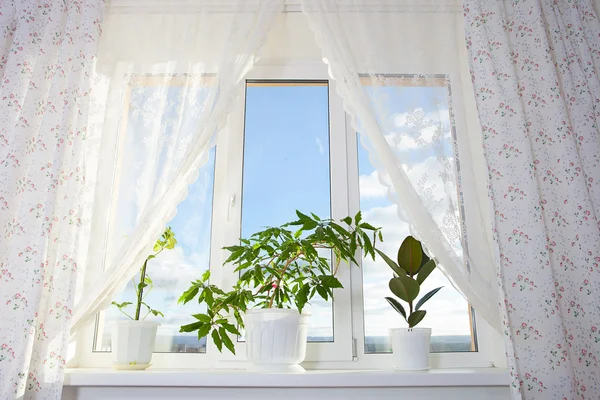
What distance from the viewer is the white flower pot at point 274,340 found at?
4.66 ft

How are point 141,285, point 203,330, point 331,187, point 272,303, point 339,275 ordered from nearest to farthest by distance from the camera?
point 203,330 < point 272,303 < point 141,285 < point 339,275 < point 331,187

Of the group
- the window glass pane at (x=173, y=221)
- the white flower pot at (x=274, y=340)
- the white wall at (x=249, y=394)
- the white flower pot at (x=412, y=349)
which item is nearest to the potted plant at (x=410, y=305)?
the white flower pot at (x=412, y=349)

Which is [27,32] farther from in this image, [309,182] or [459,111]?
[459,111]

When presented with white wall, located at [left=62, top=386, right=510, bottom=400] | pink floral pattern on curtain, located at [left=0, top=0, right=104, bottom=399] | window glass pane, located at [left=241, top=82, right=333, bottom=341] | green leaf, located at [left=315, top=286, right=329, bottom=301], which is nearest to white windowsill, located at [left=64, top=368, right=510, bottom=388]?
white wall, located at [left=62, top=386, right=510, bottom=400]

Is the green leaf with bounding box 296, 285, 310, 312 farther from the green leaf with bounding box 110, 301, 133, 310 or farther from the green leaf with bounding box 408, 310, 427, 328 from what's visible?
the green leaf with bounding box 110, 301, 133, 310

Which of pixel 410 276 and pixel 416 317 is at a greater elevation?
pixel 410 276

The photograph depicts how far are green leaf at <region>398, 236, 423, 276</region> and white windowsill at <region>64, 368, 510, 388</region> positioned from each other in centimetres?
36

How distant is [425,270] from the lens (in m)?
1.58

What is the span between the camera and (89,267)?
1.55 meters

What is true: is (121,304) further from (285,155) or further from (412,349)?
(412,349)

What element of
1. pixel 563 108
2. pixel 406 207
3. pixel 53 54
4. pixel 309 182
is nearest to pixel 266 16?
pixel 309 182

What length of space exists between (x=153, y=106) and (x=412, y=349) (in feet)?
4.16

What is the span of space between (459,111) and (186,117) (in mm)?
1012

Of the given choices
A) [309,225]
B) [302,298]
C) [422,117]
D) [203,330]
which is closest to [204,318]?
[203,330]
